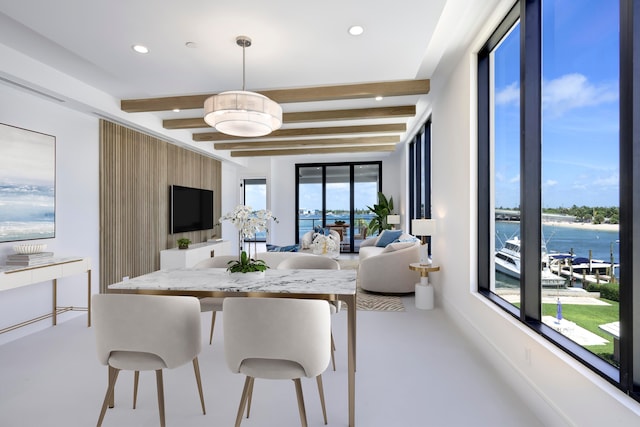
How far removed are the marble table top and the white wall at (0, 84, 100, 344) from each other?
2082 millimetres

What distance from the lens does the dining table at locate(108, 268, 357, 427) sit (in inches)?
75.5

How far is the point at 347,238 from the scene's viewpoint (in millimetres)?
9352

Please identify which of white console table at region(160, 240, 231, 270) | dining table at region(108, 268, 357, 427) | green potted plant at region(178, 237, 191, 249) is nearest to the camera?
dining table at region(108, 268, 357, 427)

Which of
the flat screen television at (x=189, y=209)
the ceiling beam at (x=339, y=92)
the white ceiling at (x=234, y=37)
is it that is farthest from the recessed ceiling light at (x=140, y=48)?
the flat screen television at (x=189, y=209)

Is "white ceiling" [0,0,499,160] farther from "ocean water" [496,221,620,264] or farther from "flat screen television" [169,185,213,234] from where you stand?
"flat screen television" [169,185,213,234]

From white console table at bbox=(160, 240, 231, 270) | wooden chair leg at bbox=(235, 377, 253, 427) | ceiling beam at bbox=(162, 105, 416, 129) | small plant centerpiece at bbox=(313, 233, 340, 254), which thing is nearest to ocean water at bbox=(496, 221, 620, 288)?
wooden chair leg at bbox=(235, 377, 253, 427)

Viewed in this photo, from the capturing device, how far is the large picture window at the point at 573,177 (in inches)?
55.2

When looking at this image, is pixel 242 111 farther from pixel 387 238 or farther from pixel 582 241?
pixel 387 238

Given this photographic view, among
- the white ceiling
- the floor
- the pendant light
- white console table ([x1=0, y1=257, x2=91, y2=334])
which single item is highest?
the white ceiling

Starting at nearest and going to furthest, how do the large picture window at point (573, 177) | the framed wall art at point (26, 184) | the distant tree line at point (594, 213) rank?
the large picture window at point (573, 177), the distant tree line at point (594, 213), the framed wall art at point (26, 184)

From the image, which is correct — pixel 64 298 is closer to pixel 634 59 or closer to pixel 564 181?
pixel 564 181

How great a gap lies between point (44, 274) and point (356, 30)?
3.57 m

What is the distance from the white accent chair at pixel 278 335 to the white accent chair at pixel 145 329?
269mm

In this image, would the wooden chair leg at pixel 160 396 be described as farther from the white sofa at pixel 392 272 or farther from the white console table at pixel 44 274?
the white sofa at pixel 392 272
